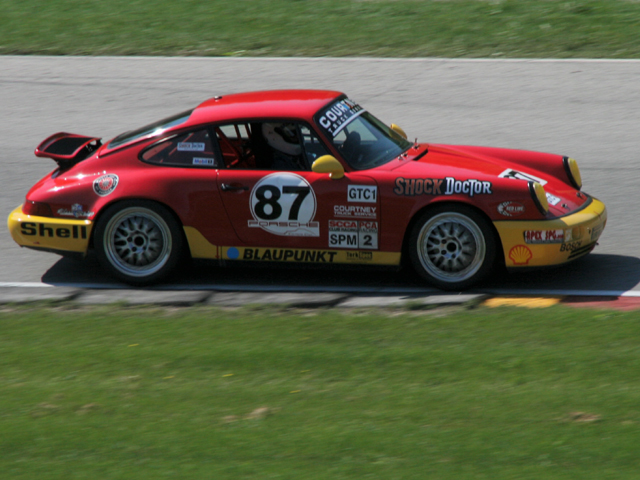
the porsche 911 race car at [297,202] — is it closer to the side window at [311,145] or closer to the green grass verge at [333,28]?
the side window at [311,145]

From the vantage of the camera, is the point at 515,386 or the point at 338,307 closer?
the point at 515,386

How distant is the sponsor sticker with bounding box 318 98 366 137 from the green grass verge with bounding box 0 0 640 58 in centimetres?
757

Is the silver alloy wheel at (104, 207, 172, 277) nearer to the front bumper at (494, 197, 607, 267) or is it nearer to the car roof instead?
the car roof

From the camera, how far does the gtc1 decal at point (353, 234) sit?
6355 mm

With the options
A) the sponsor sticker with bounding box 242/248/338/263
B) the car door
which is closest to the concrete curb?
the sponsor sticker with bounding box 242/248/338/263

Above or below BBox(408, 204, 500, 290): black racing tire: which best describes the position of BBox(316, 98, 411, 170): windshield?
above

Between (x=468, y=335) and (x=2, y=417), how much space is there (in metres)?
2.82

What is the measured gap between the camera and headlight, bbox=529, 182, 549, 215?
619 centimetres

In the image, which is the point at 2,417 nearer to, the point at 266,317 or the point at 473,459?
the point at 266,317

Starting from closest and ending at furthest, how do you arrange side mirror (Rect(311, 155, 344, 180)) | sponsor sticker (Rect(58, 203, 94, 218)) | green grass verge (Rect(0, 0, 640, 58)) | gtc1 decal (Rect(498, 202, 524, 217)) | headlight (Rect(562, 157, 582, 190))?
gtc1 decal (Rect(498, 202, 524, 217)), side mirror (Rect(311, 155, 344, 180)), sponsor sticker (Rect(58, 203, 94, 218)), headlight (Rect(562, 157, 582, 190)), green grass verge (Rect(0, 0, 640, 58))

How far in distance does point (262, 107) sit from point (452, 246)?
1811 mm

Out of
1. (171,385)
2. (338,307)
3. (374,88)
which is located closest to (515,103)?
(374,88)

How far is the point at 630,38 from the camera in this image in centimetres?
1427

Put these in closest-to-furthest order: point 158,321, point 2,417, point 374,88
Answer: point 2,417
point 158,321
point 374,88
